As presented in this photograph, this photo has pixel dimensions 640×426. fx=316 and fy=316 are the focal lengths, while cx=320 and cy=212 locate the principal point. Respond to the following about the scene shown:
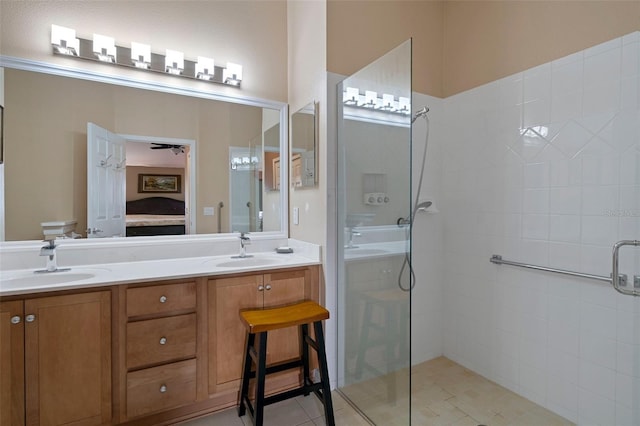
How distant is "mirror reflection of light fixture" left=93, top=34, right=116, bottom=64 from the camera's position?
6.43 ft

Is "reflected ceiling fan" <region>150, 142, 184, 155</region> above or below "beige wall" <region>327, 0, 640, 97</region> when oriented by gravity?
below

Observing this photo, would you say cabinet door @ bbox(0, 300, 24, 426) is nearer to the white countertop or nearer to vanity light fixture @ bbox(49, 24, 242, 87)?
the white countertop

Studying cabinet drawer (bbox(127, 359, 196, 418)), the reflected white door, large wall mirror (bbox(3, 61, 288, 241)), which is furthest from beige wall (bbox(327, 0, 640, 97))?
cabinet drawer (bbox(127, 359, 196, 418))

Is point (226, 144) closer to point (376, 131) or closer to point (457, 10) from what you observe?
point (376, 131)

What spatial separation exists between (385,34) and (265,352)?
2263mm

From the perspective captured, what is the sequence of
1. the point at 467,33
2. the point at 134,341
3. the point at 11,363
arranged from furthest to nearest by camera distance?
1. the point at 467,33
2. the point at 134,341
3. the point at 11,363

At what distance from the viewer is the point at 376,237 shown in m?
1.85

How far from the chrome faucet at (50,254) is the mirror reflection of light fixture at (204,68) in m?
1.40

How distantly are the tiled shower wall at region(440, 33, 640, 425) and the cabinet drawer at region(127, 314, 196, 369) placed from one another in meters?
1.96

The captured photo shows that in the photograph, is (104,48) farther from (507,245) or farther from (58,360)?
(507,245)

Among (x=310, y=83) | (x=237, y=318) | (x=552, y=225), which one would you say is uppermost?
(x=310, y=83)

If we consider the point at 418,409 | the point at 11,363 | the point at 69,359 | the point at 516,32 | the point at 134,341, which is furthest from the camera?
the point at 516,32

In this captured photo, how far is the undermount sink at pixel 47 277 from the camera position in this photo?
5.31ft

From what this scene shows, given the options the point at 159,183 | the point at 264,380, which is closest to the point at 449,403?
the point at 264,380
